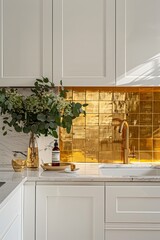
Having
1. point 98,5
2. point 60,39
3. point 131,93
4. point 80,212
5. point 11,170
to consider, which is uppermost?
point 98,5

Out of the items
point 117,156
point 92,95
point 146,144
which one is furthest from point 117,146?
point 92,95

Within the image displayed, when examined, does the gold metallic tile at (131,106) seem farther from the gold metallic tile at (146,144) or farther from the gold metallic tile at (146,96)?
the gold metallic tile at (146,144)

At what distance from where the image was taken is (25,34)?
2.67m

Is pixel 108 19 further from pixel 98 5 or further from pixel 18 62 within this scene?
pixel 18 62

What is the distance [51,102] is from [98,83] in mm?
341

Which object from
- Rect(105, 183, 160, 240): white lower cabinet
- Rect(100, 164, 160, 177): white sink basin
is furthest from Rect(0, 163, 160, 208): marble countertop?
Rect(100, 164, 160, 177): white sink basin

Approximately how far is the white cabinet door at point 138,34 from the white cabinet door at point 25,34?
1.57 feet

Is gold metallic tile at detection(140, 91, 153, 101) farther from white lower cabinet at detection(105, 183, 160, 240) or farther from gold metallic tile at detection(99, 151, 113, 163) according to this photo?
white lower cabinet at detection(105, 183, 160, 240)

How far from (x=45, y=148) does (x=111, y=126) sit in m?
0.53

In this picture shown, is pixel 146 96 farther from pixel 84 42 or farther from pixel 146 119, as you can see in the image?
pixel 84 42

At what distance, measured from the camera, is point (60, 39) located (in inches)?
105

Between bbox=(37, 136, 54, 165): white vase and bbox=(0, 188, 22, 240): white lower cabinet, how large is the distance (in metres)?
0.66

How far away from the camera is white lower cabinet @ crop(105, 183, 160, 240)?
2369 millimetres

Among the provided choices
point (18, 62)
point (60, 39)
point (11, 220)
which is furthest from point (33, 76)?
point (11, 220)
